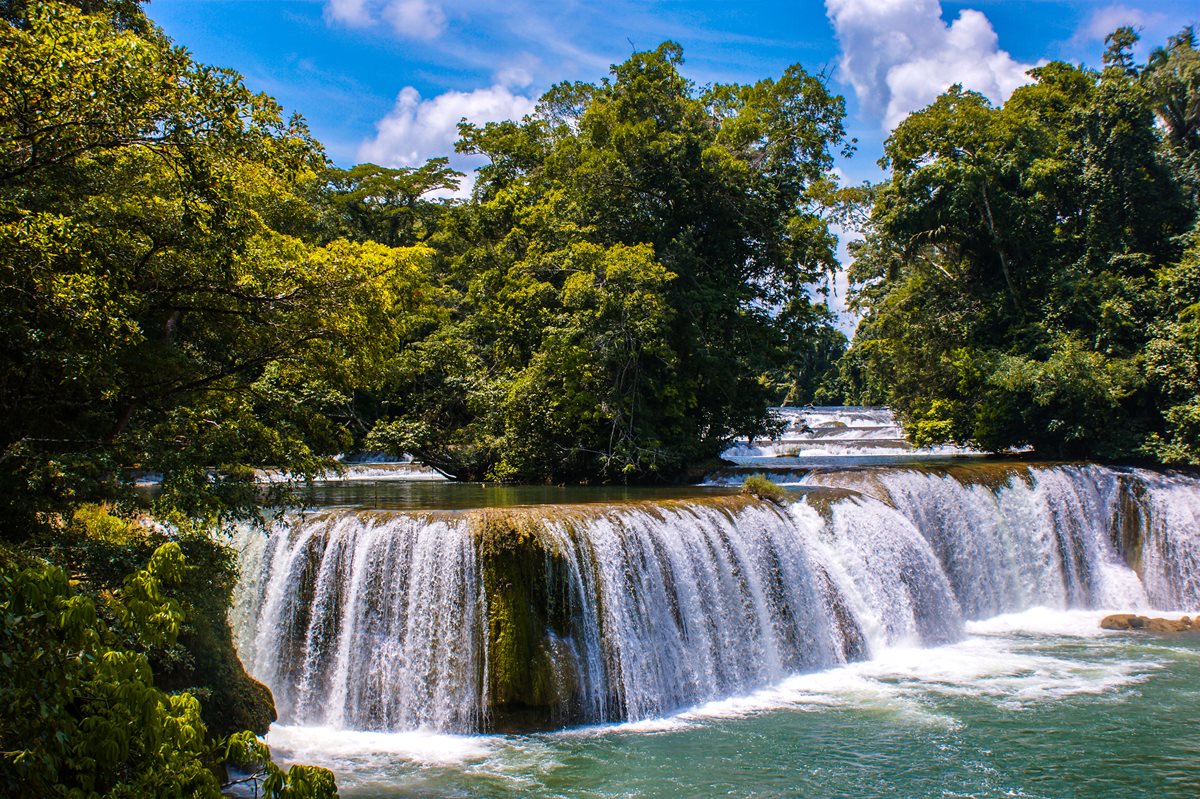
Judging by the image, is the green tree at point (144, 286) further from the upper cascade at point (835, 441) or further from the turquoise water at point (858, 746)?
the upper cascade at point (835, 441)

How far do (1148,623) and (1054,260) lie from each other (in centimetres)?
1147

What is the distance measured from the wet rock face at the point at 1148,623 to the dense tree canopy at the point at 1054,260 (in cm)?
602

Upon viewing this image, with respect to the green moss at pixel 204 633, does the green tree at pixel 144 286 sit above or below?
above

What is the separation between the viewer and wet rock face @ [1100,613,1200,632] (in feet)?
44.4

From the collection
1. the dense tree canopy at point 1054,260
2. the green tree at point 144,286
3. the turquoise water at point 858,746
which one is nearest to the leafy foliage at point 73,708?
the green tree at point 144,286

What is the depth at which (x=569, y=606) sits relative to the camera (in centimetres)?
969

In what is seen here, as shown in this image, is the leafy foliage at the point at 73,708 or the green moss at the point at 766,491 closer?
the leafy foliage at the point at 73,708

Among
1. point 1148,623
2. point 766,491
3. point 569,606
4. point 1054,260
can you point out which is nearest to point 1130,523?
point 1148,623

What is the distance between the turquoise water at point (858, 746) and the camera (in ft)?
24.4

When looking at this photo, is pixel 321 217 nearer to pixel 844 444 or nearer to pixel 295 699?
pixel 844 444

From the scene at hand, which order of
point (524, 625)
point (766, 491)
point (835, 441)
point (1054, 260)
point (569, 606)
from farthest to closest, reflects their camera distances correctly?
1. point (835, 441)
2. point (1054, 260)
3. point (766, 491)
4. point (569, 606)
5. point (524, 625)

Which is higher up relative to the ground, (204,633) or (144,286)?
(144,286)

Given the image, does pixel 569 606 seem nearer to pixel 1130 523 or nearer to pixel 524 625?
pixel 524 625

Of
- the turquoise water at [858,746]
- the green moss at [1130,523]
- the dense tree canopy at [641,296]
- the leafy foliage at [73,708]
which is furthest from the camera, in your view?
the dense tree canopy at [641,296]
